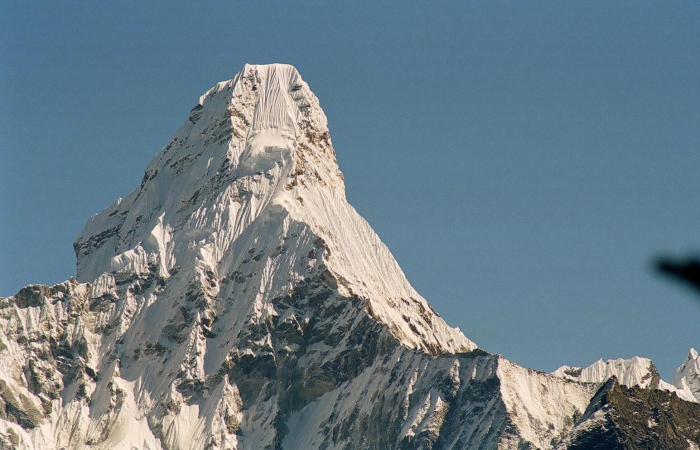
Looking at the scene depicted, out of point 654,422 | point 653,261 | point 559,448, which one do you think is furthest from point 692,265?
point 654,422

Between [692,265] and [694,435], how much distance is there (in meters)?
164

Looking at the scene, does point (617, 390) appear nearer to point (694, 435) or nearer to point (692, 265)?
point (694, 435)

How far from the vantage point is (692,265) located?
3575 cm

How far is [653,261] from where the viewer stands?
117 ft

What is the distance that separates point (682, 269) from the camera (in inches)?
1411

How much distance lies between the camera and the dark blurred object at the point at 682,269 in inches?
1406

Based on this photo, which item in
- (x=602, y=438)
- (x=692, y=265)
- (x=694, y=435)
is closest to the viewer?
(x=692, y=265)

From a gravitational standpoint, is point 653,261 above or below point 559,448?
below

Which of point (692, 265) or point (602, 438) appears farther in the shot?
point (602, 438)

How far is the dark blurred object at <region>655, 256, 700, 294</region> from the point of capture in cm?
3572

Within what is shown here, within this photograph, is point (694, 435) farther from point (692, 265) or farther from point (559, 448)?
Answer: point (692, 265)

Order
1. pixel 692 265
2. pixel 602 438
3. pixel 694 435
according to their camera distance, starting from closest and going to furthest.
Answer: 1. pixel 692 265
2. pixel 602 438
3. pixel 694 435

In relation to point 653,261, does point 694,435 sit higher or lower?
higher

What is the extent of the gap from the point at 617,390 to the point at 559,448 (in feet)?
60.3
